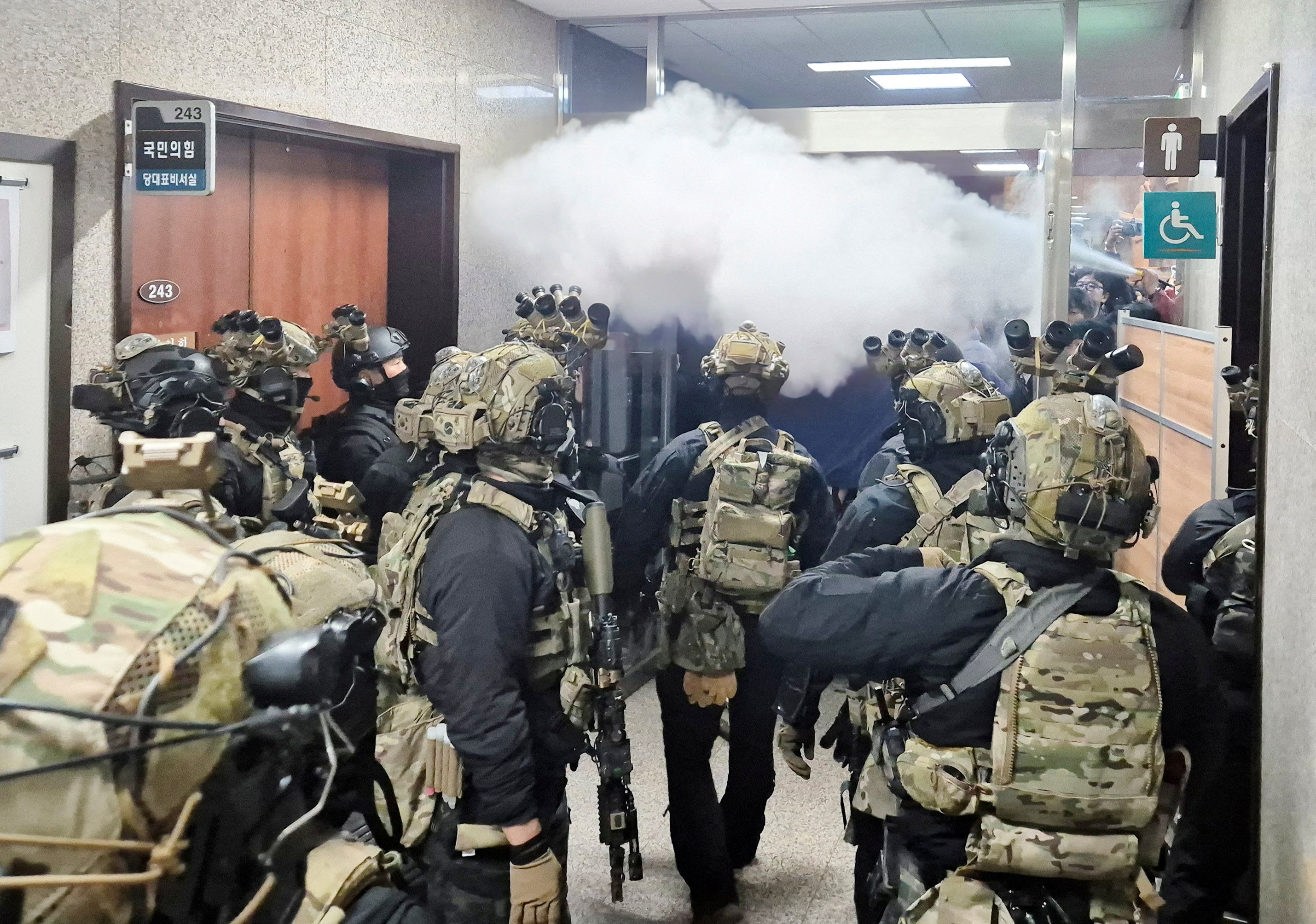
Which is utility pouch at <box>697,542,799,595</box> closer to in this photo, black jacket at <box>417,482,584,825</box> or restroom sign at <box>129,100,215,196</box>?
black jacket at <box>417,482,584,825</box>

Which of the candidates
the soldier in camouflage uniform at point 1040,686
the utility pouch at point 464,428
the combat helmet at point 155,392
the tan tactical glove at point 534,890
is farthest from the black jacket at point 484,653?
the combat helmet at point 155,392

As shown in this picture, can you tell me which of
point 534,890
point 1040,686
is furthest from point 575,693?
point 1040,686

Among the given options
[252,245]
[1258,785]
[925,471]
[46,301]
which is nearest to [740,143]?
[252,245]

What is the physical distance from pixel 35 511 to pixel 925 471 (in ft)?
9.27

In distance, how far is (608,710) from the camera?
3230 millimetres

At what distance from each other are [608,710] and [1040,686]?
4.24 feet

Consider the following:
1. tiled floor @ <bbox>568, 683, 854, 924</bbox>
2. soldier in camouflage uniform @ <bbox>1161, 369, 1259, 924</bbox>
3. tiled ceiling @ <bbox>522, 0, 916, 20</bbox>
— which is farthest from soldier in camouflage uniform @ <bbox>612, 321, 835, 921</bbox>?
tiled ceiling @ <bbox>522, 0, 916, 20</bbox>

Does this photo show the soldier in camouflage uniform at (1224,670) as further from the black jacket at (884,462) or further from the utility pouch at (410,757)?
the utility pouch at (410,757)

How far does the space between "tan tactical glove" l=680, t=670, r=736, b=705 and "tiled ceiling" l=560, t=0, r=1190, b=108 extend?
12.4 ft

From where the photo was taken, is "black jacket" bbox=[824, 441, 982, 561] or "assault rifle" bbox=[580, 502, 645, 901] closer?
"assault rifle" bbox=[580, 502, 645, 901]

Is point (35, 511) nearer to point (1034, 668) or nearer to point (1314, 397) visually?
point (1034, 668)

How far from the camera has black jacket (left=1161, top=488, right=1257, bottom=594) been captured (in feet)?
12.1

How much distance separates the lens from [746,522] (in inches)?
166

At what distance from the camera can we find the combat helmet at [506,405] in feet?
9.98
